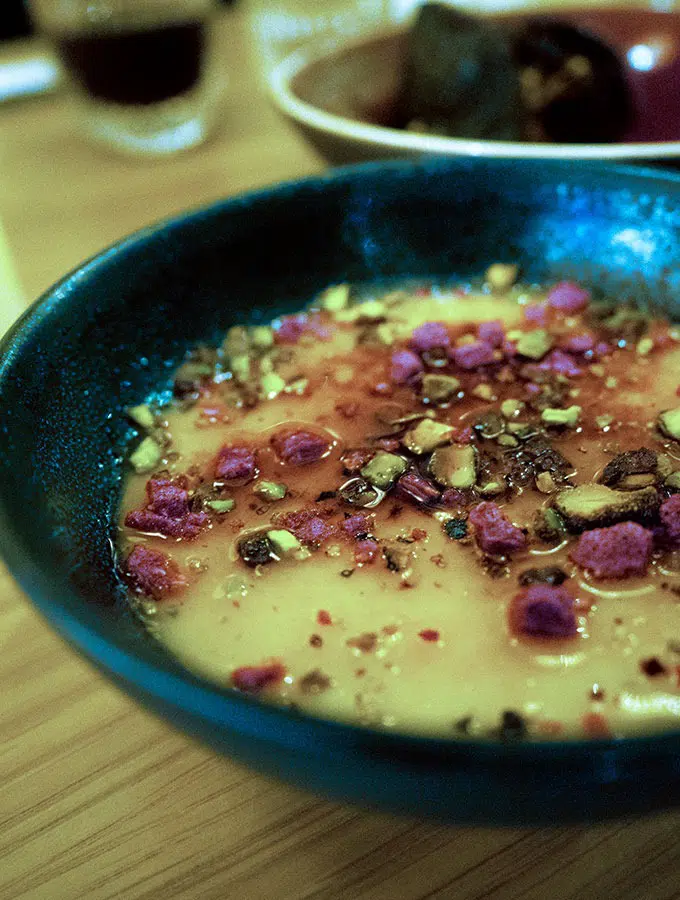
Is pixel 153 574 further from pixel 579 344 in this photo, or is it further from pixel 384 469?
pixel 579 344

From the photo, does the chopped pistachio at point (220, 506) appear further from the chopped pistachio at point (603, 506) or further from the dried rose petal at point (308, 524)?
the chopped pistachio at point (603, 506)

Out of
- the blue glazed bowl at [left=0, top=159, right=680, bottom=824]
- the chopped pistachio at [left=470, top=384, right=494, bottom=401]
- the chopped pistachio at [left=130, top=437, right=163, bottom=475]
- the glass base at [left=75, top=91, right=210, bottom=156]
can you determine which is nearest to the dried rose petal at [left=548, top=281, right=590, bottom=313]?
the blue glazed bowl at [left=0, top=159, right=680, bottom=824]

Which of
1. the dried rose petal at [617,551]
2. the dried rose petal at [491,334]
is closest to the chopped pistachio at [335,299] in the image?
the dried rose petal at [491,334]

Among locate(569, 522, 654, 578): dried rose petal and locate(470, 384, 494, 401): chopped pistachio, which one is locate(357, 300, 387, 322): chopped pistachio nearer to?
locate(470, 384, 494, 401): chopped pistachio

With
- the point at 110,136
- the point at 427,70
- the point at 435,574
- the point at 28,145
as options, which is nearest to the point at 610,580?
the point at 435,574

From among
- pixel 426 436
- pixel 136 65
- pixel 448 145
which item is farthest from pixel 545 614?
pixel 136 65
